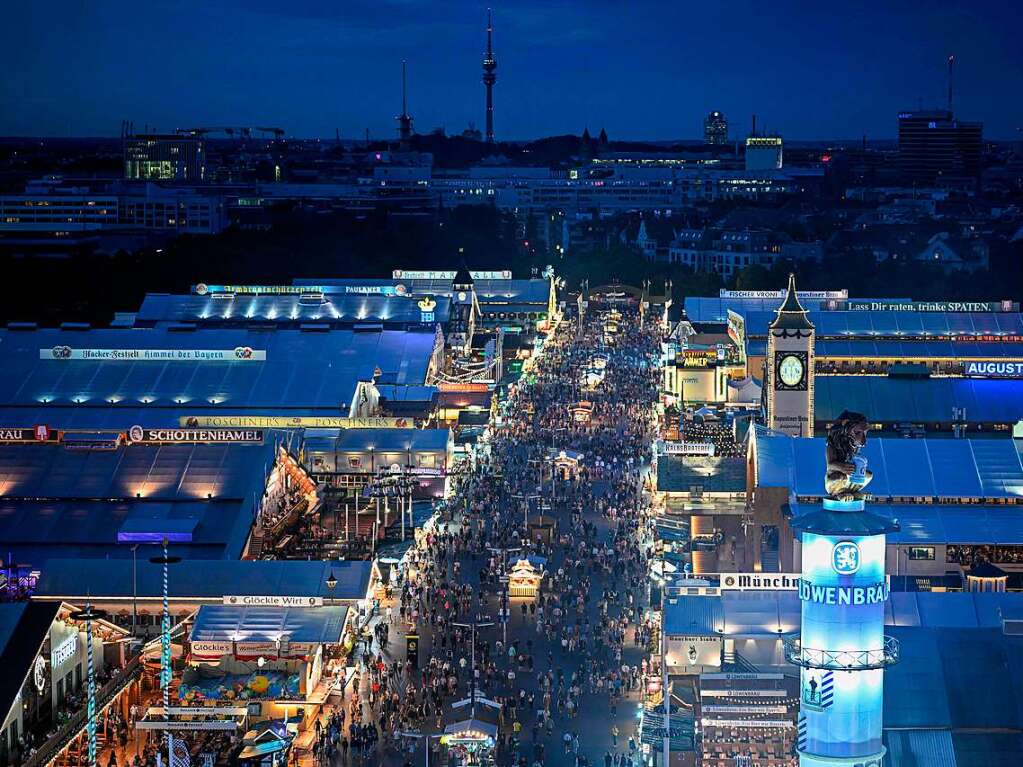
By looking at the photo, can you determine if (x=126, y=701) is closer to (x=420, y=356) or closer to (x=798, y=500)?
(x=798, y=500)

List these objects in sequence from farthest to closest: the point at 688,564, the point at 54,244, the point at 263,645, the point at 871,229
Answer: the point at 871,229 < the point at 54,244 < the point at 688,564 < the point at 263,645

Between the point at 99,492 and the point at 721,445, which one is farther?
the point at 721,445

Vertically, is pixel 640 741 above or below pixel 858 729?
below

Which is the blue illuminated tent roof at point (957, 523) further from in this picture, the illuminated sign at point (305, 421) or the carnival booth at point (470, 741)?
the illuminated sign at point (305, 421)

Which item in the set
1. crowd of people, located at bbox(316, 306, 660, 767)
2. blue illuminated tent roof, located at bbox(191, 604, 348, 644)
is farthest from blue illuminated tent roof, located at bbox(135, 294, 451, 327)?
blue illuminated tent roof, located at bbox(191, 604, 348, 644)

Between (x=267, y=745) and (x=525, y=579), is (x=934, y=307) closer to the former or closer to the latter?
(x=525, y=579)

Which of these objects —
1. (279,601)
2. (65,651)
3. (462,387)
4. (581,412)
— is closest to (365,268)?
(581,412)

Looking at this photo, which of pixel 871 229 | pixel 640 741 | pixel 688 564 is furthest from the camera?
pixel 871 229

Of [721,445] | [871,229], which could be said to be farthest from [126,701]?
[871,229]
